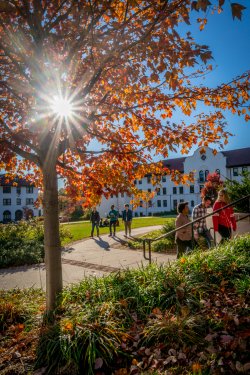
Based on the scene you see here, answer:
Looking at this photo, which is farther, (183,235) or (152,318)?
(183,235)

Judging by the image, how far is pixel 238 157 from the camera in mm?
56969

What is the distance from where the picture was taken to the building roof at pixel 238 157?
2168 inches

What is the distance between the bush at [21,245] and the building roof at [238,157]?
150 ft

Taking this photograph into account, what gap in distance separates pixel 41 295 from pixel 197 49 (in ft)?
18.2

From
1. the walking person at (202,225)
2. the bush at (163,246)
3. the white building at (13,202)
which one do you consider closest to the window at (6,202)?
the white building at (13,202)

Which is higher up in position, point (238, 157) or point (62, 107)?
point (238, 157)

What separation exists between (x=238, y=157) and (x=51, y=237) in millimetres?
57531

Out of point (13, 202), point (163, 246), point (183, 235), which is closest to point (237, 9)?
→ point (183, 235)

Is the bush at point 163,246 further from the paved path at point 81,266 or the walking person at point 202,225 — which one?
the walking person at point 202,225

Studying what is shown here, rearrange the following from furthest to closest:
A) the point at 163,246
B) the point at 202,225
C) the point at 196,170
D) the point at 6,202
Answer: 1. the point at 6,202
2. the point at 196,170
3. the point at 163,246
4. the point at 202,225

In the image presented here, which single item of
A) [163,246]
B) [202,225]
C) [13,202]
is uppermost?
[13,202]

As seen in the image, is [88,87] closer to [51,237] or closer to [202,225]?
[51,237]

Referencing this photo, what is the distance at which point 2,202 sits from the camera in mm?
72812

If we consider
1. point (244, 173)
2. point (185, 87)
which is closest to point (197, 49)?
point (185, 87)
